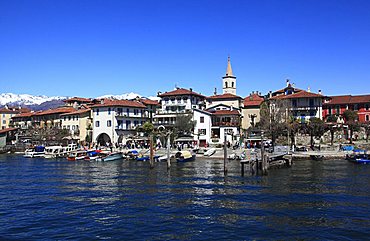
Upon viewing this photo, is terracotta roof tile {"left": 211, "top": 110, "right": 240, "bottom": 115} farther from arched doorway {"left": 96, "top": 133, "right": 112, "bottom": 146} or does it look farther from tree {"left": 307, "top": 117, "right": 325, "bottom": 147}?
arched doorway {"left": 96, "top": 133, "right": 112, "bottom": 146}

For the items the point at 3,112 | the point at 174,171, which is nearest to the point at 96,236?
the point at 174,171

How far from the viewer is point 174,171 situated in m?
47.8

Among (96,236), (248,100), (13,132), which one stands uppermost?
(248,100)

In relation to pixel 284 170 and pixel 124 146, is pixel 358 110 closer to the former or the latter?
pixel 284 170

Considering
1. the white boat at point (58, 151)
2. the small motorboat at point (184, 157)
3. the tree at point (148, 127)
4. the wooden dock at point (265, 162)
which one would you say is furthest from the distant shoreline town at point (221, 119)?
the wooden dock at point (265, 162)

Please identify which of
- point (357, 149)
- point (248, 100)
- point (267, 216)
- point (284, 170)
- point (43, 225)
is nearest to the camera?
point (43, 225)

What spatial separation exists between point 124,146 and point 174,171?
36.6 metres

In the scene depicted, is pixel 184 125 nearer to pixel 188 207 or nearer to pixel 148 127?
pixel 148 127

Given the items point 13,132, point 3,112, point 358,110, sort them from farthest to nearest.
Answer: point 3,112
point 13,132
point 358,110

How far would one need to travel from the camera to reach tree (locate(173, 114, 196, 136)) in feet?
260

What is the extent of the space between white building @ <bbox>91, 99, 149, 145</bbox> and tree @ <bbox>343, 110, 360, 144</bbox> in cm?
4485

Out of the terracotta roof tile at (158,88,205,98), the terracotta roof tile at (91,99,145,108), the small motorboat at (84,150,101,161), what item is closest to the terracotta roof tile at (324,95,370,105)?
the terracotta roof tile at (158,88,205,98)

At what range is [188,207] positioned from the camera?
26.9 m

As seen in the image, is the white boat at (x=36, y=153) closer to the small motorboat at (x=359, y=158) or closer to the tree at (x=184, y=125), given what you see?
the tree at (x=184, y=125)
